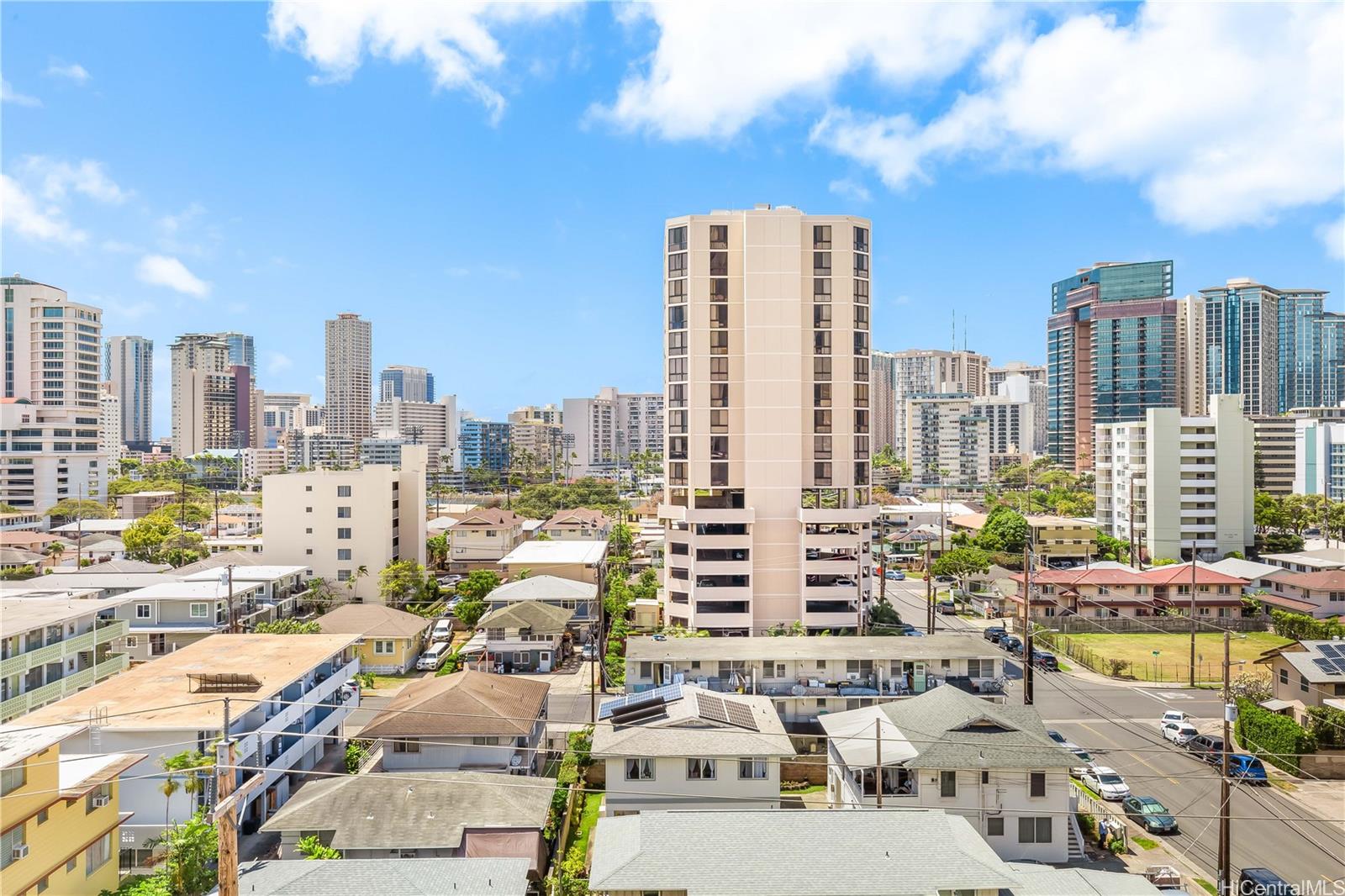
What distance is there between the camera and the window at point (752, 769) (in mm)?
24094

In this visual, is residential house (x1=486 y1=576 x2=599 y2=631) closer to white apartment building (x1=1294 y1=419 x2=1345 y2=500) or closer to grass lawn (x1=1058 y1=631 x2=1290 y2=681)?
grass lawn (x1=1058 y1=631 x2=1290 y2=681)

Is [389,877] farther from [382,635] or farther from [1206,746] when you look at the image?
[1206,746]

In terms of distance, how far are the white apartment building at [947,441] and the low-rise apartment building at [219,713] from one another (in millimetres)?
148676

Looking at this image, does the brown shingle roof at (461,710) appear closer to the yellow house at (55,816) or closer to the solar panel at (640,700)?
the solar panel at (640,700)

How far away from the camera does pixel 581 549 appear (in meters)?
65.6

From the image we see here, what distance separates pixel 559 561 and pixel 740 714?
1365 inches

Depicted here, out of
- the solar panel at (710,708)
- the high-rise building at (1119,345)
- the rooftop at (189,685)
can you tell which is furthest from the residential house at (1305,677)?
the high-rise building at (1119,345)

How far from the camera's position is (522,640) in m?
44.6

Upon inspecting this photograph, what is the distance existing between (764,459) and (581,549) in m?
23.5

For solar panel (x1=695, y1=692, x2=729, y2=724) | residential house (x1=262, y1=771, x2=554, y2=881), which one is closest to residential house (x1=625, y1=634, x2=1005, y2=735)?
solar panel (x1=695, y1=692, x2=729, y2=724)

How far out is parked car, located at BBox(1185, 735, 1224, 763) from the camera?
31141 millimetres

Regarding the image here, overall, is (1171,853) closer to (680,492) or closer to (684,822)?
(684,822)

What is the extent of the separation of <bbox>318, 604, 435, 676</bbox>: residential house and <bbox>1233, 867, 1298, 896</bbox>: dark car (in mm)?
37495

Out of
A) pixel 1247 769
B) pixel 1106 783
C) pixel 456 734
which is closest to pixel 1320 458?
pixel 1247 769
